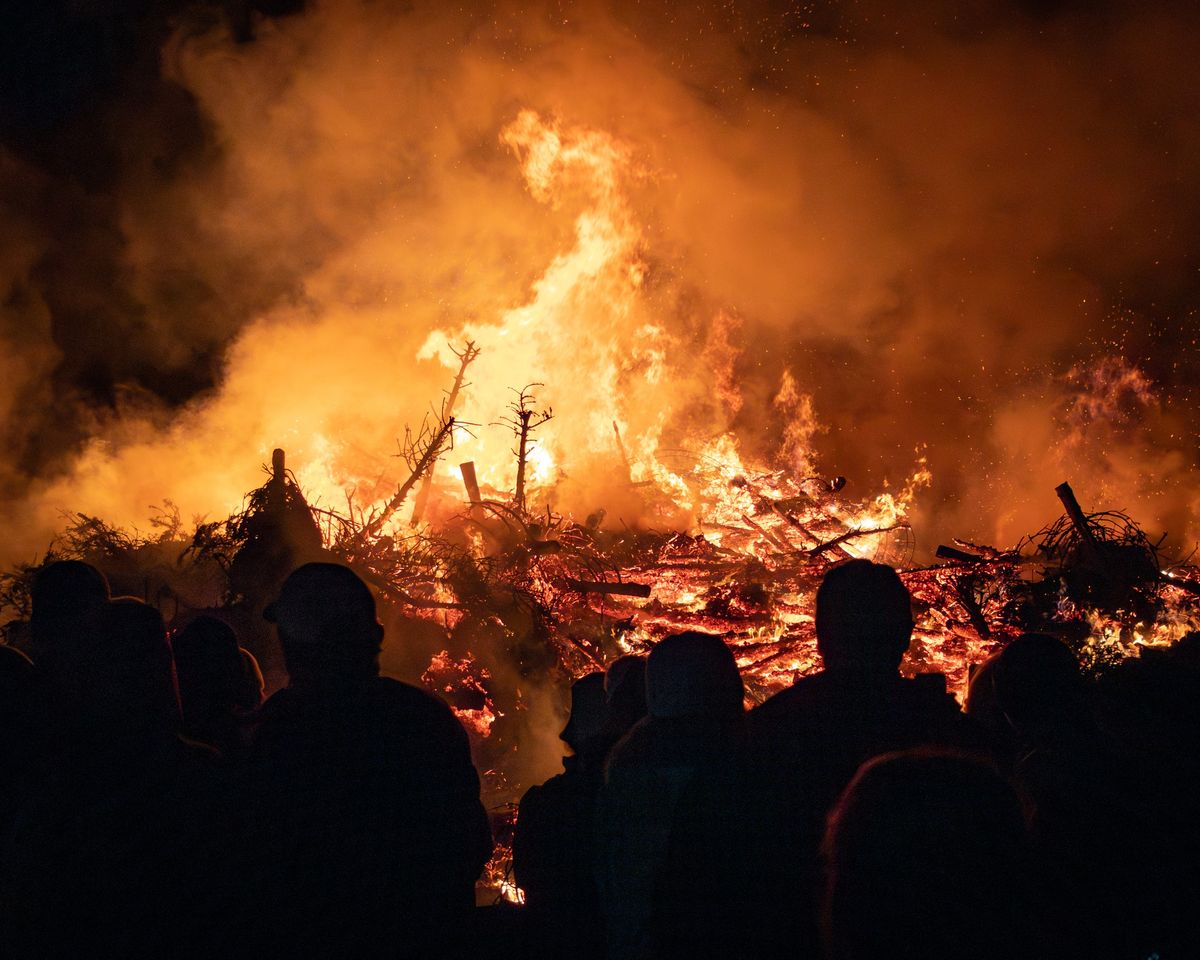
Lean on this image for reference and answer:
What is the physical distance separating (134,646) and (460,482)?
1050 cm

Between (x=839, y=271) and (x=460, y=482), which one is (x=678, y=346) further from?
(x=460, y=482)

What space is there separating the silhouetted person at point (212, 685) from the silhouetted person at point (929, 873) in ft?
8.26

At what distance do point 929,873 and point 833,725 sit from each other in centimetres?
103

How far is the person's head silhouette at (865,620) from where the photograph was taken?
2.40 metres

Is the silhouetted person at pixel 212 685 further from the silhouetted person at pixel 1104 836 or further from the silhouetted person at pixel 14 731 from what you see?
the silhouetted person at pixel 1104 836

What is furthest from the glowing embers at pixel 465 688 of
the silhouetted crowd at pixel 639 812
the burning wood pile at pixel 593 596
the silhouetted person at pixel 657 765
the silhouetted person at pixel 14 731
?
the silhouetted person at pixel 657 765

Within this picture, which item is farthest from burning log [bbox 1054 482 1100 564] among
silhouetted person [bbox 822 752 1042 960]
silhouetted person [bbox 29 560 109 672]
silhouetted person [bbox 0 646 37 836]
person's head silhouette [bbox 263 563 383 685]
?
silhouetted person [bbox 0 646 37 836]

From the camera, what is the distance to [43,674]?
2.48 m

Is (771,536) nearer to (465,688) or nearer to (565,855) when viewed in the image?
(465,688)

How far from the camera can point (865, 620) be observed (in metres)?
2.41

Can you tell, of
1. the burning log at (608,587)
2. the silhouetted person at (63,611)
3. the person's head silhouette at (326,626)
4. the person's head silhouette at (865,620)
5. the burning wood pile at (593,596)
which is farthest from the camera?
the burning log at (608,587)

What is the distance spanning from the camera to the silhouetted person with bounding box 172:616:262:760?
3035 mm

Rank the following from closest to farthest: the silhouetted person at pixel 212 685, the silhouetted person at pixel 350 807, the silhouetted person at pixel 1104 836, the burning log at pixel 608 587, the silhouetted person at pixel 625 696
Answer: the silhouetted person at pixel 1104 836, the silhouetted person at pixel 350 807, the silhouetted person at pixel 625 696, the silhouetted person at pixel 212 685, the burning log at pixel 608 587

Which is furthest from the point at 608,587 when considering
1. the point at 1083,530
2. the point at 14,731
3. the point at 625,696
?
the point at 14,731
